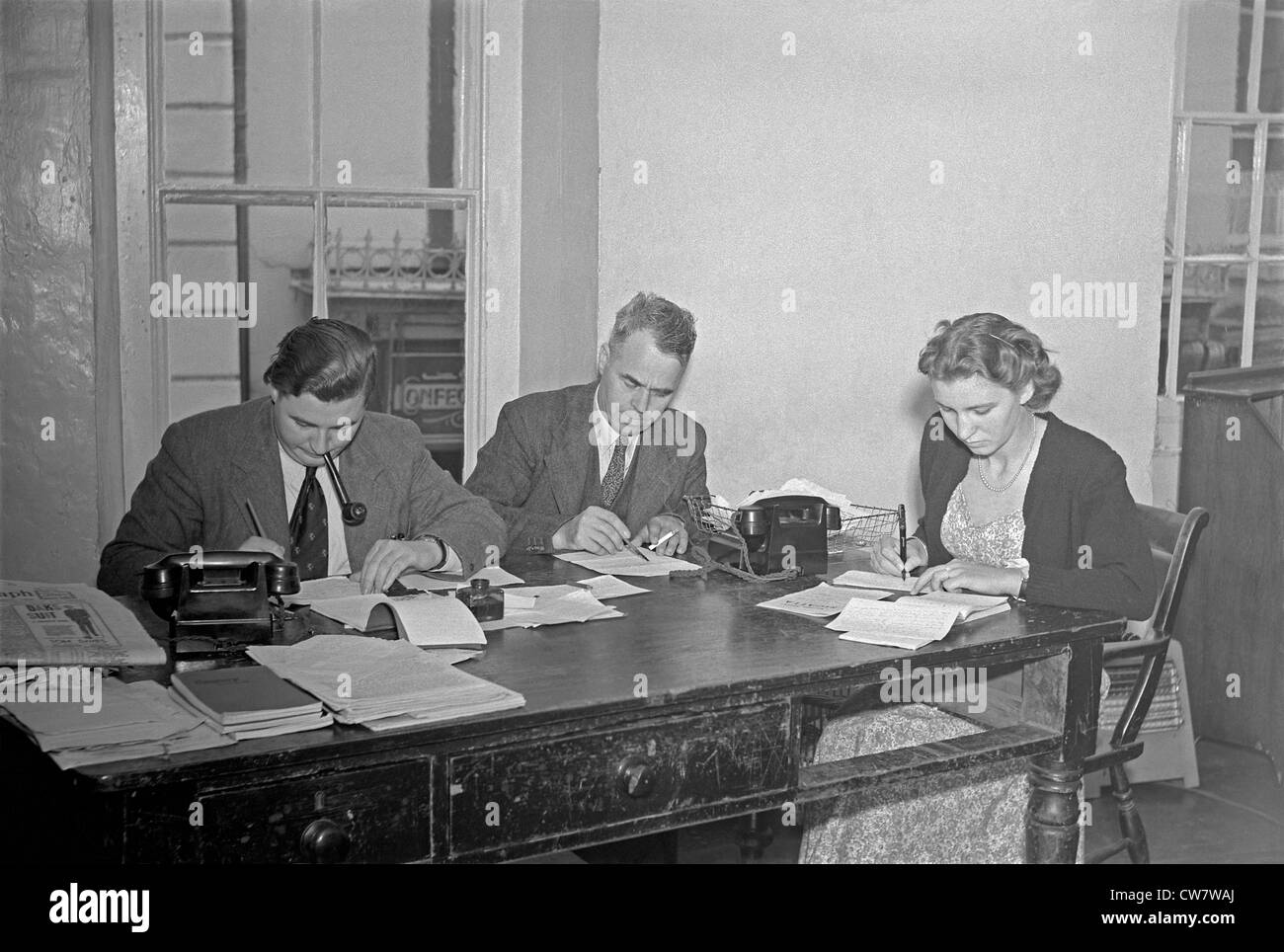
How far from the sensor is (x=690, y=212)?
4.41 meters

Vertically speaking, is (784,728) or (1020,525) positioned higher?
(1020,525)

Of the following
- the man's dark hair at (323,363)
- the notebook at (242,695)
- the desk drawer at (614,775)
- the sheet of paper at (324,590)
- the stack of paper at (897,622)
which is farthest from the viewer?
the man's dark hair at (323,363)

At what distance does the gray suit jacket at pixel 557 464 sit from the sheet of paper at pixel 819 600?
92 cm

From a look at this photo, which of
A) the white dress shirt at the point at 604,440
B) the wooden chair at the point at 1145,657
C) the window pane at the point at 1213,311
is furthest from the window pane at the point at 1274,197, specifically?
the white dress shirt at the point at 604,440

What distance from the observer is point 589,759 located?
201cm

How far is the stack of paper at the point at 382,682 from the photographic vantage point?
1863 mm

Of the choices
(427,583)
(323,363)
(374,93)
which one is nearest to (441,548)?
(427,583)

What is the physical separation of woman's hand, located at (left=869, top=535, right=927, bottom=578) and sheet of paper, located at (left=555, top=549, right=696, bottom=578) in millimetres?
431

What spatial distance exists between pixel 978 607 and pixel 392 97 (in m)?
2.65

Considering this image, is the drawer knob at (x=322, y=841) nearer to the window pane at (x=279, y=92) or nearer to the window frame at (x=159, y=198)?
the window frame at (x=159, y=198)

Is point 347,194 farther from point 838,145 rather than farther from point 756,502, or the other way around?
point 756,502

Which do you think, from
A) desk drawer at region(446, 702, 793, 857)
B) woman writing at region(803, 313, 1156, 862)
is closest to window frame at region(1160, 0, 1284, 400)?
woman writing at region(803, 313, 1156, 862)

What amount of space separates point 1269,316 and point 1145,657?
8.20 feet
